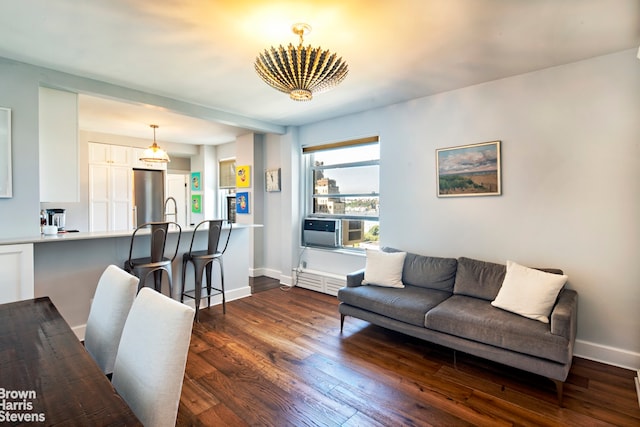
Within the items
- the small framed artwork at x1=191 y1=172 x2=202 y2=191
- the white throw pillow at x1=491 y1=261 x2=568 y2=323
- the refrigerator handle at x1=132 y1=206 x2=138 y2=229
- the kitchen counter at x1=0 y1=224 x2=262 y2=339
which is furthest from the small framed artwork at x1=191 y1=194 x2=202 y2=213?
the white throw pillow at x1=491 y1=261 x2=568 y2=323

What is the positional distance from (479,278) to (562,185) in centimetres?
108

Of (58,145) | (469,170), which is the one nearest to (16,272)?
(58,145)

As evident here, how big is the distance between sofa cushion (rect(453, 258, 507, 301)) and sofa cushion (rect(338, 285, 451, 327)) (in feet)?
0.58

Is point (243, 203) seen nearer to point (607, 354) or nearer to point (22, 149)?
point (22, 149)

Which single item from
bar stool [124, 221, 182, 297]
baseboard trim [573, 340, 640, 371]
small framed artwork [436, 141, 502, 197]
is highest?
small framed artwork [436, 141, 502, 197]

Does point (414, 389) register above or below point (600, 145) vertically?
below

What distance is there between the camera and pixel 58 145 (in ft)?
9.70

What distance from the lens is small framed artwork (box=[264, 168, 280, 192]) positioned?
516 cm

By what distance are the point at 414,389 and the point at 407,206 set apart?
2.07 m

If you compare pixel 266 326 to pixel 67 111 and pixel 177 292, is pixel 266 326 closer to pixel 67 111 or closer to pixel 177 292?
pixel 177 292

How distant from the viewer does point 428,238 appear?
142 inches

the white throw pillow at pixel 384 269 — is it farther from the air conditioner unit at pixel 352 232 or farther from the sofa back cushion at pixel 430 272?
the air conditioner unit at pixel 352 232

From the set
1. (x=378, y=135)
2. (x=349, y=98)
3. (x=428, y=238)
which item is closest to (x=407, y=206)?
(x=428, y=238)

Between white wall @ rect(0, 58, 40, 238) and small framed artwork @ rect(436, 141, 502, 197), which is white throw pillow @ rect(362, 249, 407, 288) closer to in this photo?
small framed artwork @ rect(436, 141, 502, 197)
